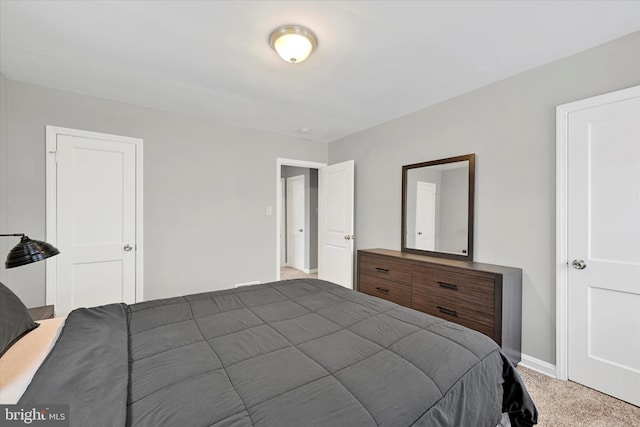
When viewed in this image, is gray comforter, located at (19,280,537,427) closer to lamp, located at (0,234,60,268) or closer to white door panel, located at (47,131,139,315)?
lamp, located at (0,234,60,268)

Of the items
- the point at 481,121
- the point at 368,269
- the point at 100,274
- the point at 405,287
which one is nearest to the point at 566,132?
the point at 481,121

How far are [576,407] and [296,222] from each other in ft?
16.5

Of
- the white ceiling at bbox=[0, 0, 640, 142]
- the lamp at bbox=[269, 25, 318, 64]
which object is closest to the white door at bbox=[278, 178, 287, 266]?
the white ceiling at bbox=[0, 0, 640, 142]

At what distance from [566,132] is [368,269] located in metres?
2.20

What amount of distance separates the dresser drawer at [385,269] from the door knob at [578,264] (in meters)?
1.26

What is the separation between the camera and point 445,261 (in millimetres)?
2686

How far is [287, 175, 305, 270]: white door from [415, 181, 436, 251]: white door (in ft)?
10.1

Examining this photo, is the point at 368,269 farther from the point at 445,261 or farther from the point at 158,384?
the point at 158,384

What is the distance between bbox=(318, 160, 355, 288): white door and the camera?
391 cm

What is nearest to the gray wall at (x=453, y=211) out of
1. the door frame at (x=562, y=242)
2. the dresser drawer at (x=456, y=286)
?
the dresser drawer at (x=456, y=286)

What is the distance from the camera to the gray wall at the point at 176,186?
8.19 feet

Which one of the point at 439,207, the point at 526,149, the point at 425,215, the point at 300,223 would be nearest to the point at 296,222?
the point at 300,223

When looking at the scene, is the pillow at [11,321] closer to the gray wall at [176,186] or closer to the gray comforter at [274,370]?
the gray comforter at [274,370]

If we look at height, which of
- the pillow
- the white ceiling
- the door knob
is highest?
the white ceiling
